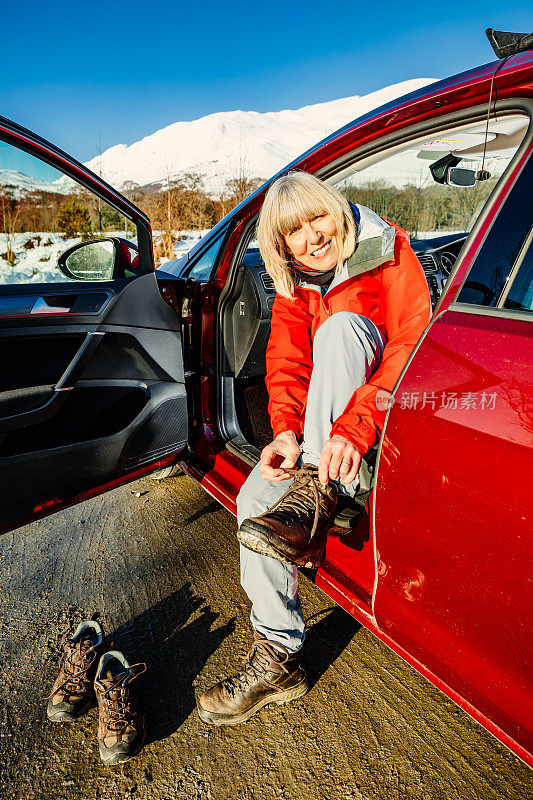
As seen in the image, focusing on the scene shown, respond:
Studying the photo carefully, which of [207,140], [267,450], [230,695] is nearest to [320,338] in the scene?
[267,450]

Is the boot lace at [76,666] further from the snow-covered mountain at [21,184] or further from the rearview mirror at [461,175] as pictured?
the rearview mirror at [461,175]

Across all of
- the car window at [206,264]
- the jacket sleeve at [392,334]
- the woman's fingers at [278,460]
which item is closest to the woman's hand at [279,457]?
the woman's fingers at [278,460]

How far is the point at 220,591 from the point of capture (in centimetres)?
204

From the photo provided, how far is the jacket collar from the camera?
1.45m

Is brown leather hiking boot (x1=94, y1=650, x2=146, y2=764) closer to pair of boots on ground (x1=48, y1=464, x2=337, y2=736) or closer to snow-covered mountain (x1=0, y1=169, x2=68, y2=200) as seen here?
pair of boots on ground (x1=48, y1=464, x2=337, y2=736)

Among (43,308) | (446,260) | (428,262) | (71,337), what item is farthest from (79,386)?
(446,260)

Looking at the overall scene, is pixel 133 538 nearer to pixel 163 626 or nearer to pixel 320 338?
pixel 163 626

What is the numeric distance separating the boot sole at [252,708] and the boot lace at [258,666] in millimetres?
66

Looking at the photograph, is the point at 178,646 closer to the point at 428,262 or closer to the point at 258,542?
the point at 258,542

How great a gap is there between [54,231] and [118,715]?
168cm

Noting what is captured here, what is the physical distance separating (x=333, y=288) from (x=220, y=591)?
127cm

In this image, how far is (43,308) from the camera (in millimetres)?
1711

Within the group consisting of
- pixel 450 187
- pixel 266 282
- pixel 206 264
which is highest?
pixel 450 187

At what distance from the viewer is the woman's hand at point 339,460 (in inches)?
51.2
